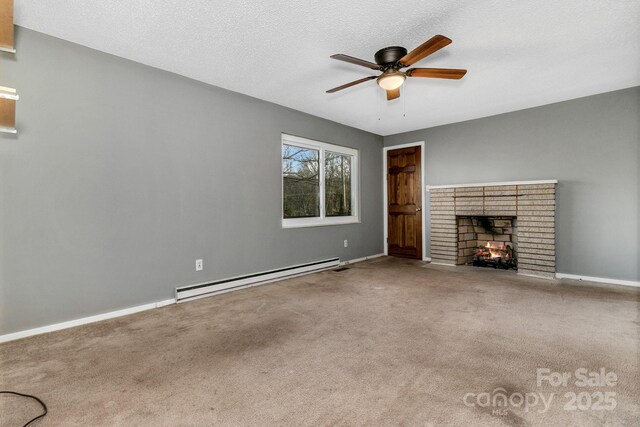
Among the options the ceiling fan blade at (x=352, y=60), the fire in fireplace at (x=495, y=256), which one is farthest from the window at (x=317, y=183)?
the fire in fireplace at (x=495, y=256)

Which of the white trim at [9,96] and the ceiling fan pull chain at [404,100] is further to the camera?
the ceiling fan pull chain at [404,100]

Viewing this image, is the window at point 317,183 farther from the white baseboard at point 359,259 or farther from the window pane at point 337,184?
the white baseboard at point 359,259

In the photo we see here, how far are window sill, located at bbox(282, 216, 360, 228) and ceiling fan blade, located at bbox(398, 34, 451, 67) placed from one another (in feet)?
8.49

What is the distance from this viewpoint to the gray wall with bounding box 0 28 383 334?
7.76ft

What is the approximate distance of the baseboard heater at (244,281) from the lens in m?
3.21

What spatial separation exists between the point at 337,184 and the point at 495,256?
2.87 m

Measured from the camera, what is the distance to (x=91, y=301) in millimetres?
2652

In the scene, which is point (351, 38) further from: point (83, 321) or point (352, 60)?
point (83, 321)

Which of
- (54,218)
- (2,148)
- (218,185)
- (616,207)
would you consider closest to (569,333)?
(616,207)

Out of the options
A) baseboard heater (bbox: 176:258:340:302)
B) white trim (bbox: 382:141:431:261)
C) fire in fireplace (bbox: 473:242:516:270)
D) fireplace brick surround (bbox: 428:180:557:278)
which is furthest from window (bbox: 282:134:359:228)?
fire in fireplace (bbox: 473:242:516:270)

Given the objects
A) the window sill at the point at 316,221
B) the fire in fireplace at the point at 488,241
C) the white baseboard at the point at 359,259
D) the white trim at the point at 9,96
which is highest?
the white trim at the point at 9,96

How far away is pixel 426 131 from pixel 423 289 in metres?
3.22

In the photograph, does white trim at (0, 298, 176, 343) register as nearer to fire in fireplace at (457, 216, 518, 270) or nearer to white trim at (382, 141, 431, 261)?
white trim at (382, 141, 431, 261)

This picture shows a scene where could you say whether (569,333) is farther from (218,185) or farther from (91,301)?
(91,301)
